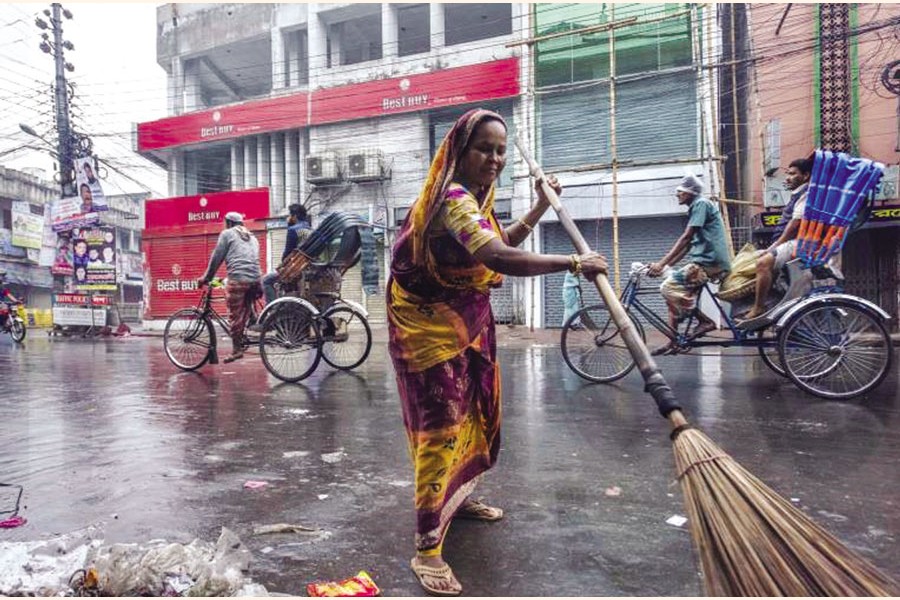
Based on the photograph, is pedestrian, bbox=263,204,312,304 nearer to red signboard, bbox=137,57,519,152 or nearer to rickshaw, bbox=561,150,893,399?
rickshaw, bbox=561,150,893,399

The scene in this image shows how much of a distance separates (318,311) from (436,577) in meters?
5.05

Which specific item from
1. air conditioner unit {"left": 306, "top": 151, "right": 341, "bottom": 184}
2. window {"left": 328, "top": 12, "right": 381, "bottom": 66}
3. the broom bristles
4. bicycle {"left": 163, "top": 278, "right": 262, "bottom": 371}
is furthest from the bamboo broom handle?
window {"left": 328, "top": 12, "right": 381, "bottom": 66}

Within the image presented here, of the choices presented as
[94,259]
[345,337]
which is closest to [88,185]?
[94,259]

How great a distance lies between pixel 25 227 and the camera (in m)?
30.0

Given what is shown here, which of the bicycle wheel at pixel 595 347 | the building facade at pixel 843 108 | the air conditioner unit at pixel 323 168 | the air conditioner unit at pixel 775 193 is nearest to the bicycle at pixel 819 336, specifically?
the bicycle wheel at pixel 595 347

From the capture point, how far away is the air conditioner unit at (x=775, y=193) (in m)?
12.6

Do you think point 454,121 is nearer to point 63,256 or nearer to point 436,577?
point 63,256

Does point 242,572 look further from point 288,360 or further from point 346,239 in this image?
point 346,239

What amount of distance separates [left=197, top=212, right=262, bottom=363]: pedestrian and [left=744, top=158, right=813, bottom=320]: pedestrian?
5.50 m

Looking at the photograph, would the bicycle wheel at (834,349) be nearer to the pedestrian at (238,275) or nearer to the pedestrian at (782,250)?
the pedestrian at (782,250)

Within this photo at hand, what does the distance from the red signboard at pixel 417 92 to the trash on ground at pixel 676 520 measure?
1526cm

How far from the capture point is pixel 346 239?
23.4ft

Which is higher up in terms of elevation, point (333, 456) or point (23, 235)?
point (23, 235)

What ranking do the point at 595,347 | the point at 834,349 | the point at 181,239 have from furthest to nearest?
the point at 181,239 → the point at 595,347 → the point at 834,349
